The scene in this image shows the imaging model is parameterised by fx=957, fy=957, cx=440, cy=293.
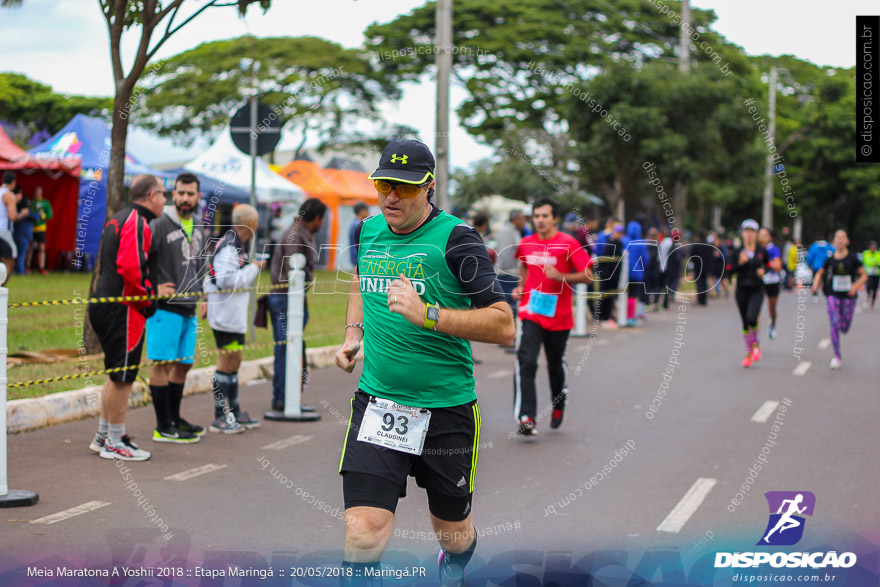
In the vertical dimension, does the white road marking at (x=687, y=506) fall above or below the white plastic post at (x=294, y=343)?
below

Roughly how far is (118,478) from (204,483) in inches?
21.6

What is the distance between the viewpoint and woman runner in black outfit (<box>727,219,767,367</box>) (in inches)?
500

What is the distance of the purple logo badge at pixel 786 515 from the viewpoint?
5090 millimetres

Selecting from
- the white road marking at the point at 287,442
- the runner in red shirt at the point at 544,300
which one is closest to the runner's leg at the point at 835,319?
the runner in red shirt at the point at 544,300

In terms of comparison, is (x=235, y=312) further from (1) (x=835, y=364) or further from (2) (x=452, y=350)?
(1) (x=835, y=364)

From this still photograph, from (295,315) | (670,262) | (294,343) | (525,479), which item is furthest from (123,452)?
(670,262)

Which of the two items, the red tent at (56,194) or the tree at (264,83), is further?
the tree at (264,83)

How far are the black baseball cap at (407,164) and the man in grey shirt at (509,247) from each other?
9.25 m

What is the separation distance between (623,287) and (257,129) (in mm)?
9572

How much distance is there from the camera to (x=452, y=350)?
354cm

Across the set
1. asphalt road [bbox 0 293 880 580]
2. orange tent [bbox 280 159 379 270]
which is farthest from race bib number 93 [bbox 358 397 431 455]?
orange tent [bbox 280 159 379 270]

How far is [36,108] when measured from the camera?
39.5 meters

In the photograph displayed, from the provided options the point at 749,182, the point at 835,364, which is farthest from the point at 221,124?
the point at 835,364

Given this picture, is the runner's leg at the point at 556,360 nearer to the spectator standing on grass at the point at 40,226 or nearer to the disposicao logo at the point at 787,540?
the disposicao logo at the point at 787,540
